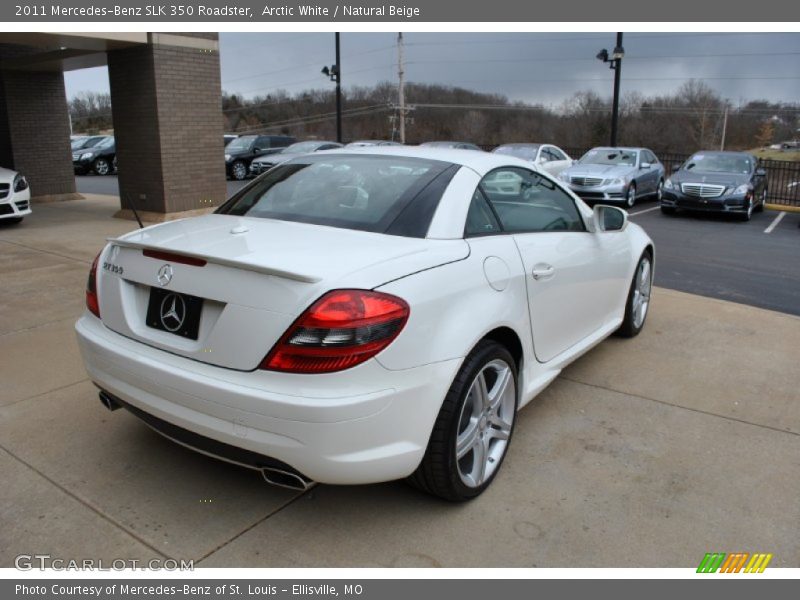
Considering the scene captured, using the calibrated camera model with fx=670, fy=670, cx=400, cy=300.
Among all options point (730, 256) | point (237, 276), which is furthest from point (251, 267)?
point (730, 256)

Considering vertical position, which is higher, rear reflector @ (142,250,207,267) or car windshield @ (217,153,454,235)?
car windshield @ (217,153,454,235)

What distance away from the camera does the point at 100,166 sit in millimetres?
24922

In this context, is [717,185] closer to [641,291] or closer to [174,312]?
[641,291]

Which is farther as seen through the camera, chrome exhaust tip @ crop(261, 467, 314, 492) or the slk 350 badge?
the slk 350 badge

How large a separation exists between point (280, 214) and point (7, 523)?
184 centimetres

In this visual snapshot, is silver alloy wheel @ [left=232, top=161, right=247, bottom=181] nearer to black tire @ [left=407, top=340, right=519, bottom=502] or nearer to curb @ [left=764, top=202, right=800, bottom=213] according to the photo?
curb @ [left=764, top=202, right=800, bottom=213]

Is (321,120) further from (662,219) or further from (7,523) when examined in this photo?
(7,523)

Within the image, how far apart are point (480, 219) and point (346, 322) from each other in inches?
45.8

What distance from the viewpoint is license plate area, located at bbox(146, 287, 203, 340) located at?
107 inches

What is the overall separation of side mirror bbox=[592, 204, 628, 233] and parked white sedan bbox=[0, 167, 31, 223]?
9.54 m

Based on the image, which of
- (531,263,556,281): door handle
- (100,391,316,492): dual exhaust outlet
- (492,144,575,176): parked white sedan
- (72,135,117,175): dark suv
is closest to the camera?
(100,391,316,492): dual exhaust outlet

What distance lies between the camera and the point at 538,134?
6138 centimetres

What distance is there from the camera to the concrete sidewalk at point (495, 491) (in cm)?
271

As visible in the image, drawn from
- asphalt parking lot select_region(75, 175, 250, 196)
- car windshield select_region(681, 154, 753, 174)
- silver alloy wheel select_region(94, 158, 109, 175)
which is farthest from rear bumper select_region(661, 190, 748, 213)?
silver alloy wheel select_region(94, 158, 109, 175)
